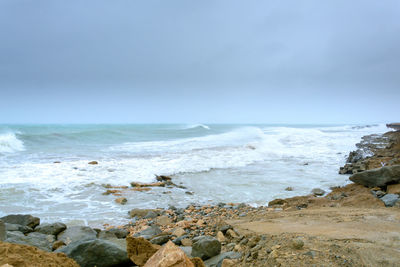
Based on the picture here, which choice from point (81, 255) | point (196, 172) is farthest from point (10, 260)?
point (196, 172)

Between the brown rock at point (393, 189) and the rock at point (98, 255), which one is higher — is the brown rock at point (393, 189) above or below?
below

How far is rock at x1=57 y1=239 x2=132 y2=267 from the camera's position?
115 inches

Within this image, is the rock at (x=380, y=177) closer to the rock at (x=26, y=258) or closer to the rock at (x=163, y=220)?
the rock at (x=163, y=220)

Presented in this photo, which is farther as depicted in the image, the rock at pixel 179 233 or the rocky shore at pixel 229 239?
the rock at pixel 179 233

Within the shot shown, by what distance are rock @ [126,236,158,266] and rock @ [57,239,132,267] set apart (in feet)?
0.42

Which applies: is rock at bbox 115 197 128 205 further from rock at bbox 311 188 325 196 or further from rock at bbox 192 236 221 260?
rock at bbox 311 188 325 196

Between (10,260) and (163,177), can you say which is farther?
(163,177)

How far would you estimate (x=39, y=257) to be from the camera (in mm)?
2115

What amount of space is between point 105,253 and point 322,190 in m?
7.42

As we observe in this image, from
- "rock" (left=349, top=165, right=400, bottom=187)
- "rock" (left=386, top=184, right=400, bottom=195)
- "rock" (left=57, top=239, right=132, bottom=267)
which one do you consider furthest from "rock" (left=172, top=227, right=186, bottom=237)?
"rock" (left=349, top=165, right=400, bottom=187)

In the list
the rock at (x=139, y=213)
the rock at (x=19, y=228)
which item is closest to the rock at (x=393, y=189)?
the rock at (x=139, y=213)

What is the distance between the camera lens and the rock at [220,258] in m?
3.03

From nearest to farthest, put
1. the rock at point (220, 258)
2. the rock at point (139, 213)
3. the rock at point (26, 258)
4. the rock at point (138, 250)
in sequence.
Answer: the rock at point (26, 258), the rock at point (138, 250), the rock at point (220, 258), the rock at point (139, 213)

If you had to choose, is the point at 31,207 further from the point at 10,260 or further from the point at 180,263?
the point at 180,263
